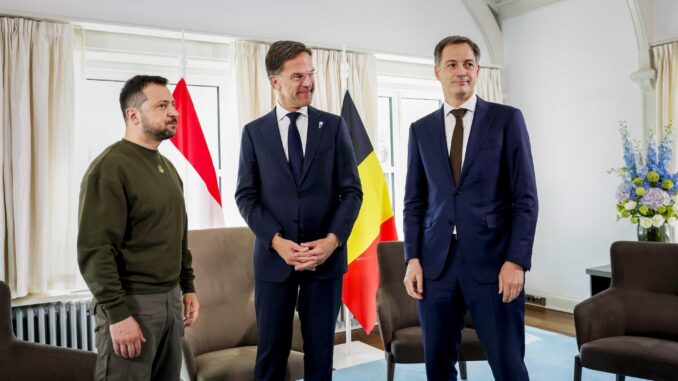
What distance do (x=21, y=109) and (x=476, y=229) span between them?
258 centimetres

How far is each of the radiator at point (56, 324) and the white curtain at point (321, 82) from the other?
59.5 inches

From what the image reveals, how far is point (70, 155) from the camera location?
3328 millimetres

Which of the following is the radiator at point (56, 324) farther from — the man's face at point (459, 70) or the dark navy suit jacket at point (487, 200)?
the man's face at point (459, 70)

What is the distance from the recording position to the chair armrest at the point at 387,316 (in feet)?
9.19

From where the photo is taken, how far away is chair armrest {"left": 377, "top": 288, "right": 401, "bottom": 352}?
2801 millimetres

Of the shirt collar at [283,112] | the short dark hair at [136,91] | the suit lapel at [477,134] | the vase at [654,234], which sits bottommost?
the vase at [654,234]

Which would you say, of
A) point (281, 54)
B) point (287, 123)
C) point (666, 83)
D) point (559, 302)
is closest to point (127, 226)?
point (287, 123)

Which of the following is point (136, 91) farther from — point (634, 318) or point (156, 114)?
point (634, 318)

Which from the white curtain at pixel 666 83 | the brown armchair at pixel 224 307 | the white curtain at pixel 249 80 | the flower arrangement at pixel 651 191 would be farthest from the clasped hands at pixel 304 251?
the white curtain at pixel 666 83

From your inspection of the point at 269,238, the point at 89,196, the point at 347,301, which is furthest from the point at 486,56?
the point at 89,196

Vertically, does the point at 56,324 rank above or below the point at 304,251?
below

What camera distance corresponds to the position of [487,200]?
1.85 metres

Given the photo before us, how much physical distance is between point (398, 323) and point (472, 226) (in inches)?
48.2

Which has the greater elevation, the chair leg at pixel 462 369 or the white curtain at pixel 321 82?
the white curtain at pixel 321 82
